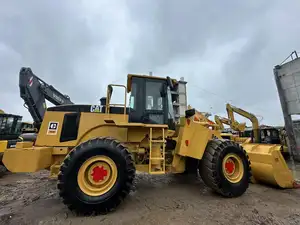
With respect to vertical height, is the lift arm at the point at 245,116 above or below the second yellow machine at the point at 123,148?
above

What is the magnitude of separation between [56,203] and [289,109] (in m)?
11.9

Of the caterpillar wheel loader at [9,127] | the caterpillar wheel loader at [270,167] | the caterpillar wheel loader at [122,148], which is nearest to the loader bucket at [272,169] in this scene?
the caterpillar wheel loader at [270,167]

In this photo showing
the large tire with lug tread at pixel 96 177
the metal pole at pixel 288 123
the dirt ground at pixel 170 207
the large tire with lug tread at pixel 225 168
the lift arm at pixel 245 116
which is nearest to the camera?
the dirt ground at pixel 170 207

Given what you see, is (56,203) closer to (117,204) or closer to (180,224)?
(117,204)

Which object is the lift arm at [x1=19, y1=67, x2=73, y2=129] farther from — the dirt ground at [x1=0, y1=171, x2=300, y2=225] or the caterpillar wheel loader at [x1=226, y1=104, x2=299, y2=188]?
the caterpillar wheel loader at [x1=226, y1=104, x2=299, y2=188]

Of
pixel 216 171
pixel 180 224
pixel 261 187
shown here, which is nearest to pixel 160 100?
pixel 216 171

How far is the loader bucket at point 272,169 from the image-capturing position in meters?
4.34

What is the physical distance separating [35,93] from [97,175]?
5384mm

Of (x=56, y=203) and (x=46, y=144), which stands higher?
(x=46, y=144)

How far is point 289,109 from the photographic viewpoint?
1005 centimetres

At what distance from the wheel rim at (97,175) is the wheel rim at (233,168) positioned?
236 centimetres

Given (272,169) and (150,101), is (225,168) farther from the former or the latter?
(150,101)

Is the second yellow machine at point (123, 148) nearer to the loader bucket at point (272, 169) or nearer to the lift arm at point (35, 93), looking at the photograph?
the loader bucket at point (272, 169)

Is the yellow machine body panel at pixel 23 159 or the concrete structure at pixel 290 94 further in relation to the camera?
the concrete structure at pixel 290 94
